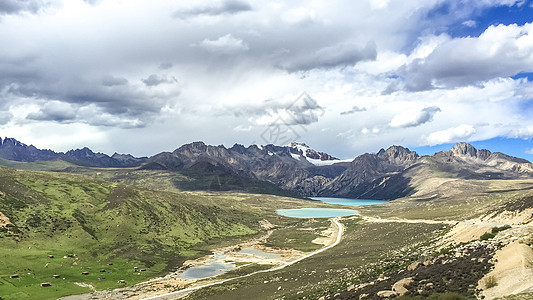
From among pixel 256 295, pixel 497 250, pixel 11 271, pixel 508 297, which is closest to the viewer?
pixel 508 297

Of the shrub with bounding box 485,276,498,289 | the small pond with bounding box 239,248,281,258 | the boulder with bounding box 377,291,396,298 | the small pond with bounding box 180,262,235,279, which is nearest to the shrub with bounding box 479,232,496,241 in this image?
the shrub with bounding box 485,276,498,289

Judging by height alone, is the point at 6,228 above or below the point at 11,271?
above

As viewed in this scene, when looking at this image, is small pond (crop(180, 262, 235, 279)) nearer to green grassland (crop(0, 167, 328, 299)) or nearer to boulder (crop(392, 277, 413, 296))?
green grassland (crop(0, 167, 328, 299))

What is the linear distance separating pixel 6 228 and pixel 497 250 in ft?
526

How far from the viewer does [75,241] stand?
145 meters

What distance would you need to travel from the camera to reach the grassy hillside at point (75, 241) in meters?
104

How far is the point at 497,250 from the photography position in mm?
45062

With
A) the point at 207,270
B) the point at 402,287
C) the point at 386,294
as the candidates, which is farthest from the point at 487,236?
the point at 207,270

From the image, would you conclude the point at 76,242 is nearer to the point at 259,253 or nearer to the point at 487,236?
the point at 259,253

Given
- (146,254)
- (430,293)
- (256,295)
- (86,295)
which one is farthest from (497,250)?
(146,254)

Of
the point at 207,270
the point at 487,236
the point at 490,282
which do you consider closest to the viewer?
the point at 490,282

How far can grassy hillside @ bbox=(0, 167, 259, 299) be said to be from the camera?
10425cm

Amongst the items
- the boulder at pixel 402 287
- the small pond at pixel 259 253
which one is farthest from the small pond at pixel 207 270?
the boulder at pixel 402 287

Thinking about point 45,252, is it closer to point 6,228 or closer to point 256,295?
point 6,228
